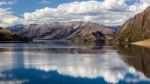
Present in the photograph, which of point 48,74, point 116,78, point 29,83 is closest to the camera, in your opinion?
point 29,83

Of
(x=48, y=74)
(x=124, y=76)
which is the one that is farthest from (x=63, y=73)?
(x=124, y=76)

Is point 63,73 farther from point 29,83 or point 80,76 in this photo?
point 29,83

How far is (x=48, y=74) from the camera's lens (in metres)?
55.1

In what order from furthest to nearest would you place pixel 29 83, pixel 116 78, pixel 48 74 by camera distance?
pixel 48 74 < pixel 116 78 < pixel 29 83

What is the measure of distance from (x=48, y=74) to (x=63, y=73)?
2639 millimetres

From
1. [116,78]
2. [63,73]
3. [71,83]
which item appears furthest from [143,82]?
[63,73]

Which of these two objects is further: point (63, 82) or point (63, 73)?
point (63, 73)

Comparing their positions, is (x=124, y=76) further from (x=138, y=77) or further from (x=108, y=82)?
(x=108, y=82)

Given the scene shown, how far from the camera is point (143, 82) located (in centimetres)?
4666

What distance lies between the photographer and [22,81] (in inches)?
1800

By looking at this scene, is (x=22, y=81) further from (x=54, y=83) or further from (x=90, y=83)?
(x=90, y=83)

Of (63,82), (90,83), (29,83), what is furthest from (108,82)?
(29,83)

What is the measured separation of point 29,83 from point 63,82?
4426 millimetres

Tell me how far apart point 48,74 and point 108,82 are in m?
12.1
